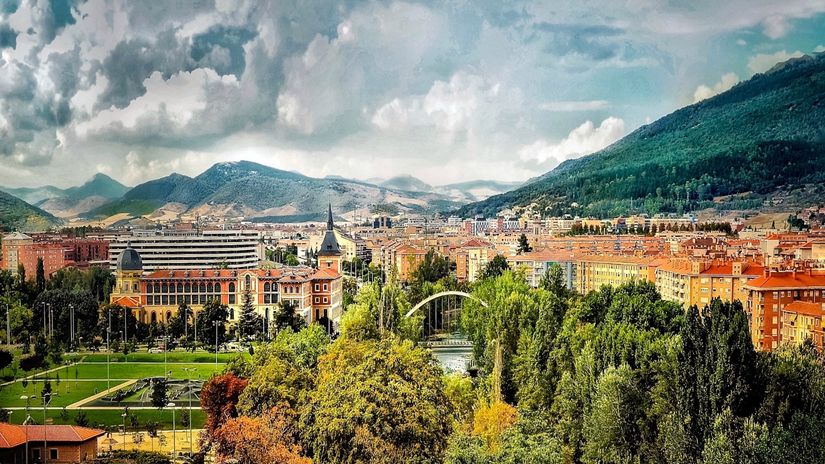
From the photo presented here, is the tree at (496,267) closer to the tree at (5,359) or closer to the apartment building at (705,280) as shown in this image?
the apartment building at (705,280)

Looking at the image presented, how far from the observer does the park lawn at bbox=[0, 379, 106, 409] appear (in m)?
14.0

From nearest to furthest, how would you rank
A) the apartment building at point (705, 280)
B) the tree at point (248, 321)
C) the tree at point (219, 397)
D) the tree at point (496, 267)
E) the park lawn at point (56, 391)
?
the tree at point (219, 397), the park lawn at point (56, 391), the apartment building at point (705, 280), the tree at point (248, 321), the tree at point (496, 267)

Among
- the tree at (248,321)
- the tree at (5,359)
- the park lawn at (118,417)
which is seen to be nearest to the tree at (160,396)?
the park lawn at (118,417)

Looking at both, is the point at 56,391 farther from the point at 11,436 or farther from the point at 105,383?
the point at 11,436

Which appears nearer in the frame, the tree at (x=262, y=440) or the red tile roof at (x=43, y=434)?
the tree at (x=262, y=440)

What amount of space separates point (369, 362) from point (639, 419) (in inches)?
110

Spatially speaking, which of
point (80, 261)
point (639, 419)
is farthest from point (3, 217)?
point (639, 419)

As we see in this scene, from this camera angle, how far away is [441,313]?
23.4 m

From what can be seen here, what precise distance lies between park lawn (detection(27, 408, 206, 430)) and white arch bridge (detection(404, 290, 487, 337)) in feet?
29.3

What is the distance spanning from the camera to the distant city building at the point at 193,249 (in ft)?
112

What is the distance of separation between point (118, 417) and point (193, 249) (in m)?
22.6

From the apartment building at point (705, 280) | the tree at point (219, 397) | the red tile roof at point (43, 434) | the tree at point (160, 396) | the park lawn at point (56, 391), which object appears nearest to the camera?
the red tile roof at point (43, 434)

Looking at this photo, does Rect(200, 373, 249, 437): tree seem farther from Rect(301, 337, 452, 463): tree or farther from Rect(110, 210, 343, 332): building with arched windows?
A: Rect(110, 210, 343, 332): building with arched windows

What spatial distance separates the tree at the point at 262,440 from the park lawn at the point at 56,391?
603cm
